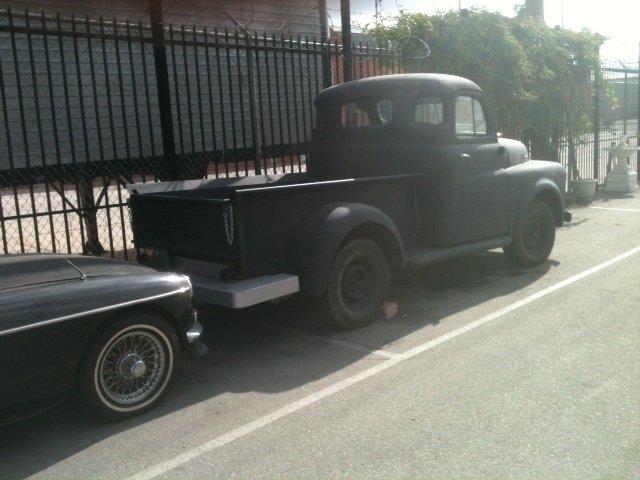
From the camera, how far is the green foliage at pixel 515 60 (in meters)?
11.8

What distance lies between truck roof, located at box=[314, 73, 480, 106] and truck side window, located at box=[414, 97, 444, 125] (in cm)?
11

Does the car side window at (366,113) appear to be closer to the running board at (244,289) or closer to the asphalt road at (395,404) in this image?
the asphalt road at (395,404)

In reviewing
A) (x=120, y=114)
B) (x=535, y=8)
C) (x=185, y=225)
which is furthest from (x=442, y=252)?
(x=535, y=8)

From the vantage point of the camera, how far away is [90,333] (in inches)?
170

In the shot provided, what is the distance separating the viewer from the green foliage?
38.8ft

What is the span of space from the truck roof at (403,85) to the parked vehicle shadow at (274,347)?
2167 mm

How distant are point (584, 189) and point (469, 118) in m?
7.38

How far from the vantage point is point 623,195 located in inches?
610

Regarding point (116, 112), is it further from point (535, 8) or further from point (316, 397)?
point (535, 8)

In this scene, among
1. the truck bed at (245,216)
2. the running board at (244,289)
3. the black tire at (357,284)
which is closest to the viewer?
the running board at (244,289)

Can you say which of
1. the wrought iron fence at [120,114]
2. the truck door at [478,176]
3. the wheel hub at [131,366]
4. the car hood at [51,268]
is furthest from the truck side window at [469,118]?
the wheel hub at [131,366]

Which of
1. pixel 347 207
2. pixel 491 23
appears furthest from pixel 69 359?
pixel 491 23

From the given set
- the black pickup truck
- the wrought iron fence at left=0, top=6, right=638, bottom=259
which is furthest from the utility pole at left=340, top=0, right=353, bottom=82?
the black pickup truck

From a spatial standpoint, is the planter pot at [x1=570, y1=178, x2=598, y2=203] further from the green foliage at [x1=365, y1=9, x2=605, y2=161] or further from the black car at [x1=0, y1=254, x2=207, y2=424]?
the black car at [x1=0, y1=254, x2=207, y2=424]
